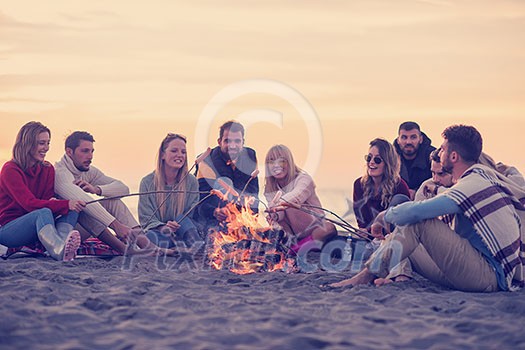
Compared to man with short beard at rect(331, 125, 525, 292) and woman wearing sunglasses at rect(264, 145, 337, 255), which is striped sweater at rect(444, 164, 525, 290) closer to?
man with short beard at rect(331, 125, 525, 292)

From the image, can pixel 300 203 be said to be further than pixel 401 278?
Yes

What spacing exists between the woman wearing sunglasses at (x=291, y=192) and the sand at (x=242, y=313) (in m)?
1.28

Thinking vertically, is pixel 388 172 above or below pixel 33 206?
above

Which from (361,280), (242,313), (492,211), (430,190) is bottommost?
(242,313)

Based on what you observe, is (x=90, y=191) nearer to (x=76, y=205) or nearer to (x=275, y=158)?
(x=76, y=205)

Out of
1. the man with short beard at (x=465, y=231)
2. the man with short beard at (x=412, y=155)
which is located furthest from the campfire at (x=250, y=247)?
the man with short beard at (x=412, y=155)

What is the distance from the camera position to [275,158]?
8578 mm

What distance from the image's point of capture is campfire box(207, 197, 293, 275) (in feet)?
25.6

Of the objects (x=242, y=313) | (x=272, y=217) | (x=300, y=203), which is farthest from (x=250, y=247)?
(x=242, y=313)

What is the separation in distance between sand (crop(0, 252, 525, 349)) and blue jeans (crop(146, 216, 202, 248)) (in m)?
1.83

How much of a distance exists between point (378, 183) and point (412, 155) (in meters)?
1.17

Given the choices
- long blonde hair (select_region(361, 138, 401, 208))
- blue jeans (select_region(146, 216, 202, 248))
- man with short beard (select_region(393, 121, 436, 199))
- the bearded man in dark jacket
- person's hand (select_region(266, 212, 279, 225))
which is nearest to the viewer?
person's hand (select_region(266, 212, 279, 225))

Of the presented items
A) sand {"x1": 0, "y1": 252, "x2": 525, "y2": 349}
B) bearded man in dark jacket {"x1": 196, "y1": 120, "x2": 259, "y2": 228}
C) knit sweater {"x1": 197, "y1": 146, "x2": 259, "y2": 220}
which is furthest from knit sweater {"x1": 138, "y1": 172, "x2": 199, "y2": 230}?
sand {"x1": 0, "y1": 252, "x2": 525, "y2": 349}

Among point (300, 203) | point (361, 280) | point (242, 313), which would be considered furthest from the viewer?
point (300, 203)
